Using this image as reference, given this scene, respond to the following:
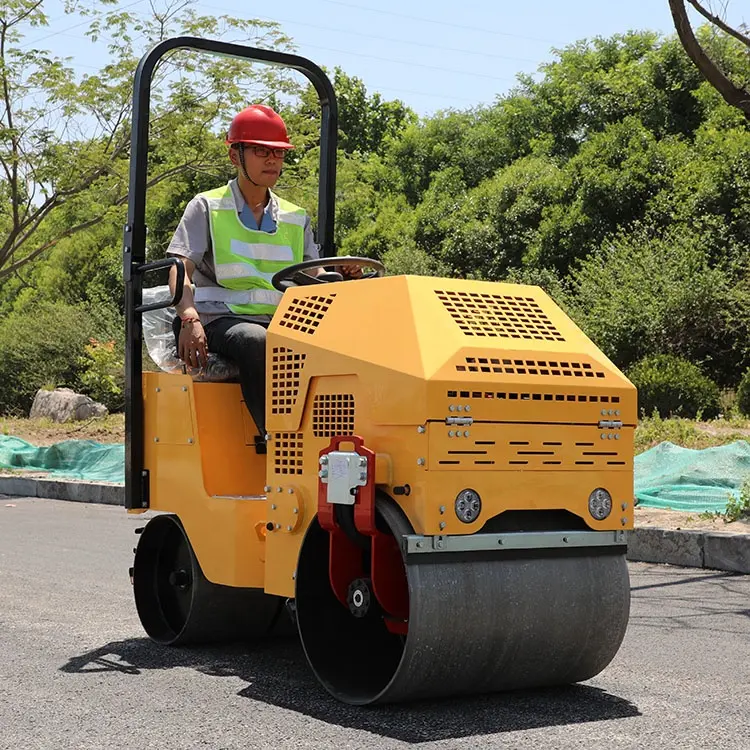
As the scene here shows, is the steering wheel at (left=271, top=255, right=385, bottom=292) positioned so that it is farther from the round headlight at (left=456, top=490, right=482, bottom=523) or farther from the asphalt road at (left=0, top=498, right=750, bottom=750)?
the asphalt road at (left=0, top=498, right=750, bottom=750)

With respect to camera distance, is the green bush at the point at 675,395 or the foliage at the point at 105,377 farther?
the foliage at the point at 105,377

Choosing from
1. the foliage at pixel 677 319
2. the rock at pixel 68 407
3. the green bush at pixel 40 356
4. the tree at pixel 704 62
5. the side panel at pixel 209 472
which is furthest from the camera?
the green bush at pixel 40 356

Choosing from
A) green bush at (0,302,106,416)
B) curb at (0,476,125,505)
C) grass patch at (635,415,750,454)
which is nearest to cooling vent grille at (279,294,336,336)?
curb at (0,476,125,505)

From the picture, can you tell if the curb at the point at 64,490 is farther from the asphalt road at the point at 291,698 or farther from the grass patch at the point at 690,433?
the asphalt road at the point at 291,698

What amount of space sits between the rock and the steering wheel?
20.7 metres

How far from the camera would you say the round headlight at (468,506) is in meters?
4.13

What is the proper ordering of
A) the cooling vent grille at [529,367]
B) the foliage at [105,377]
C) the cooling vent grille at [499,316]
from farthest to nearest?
the foliage at [105,377], the cooling vent grille at [499,316], the cooling vent grille at [529,367]

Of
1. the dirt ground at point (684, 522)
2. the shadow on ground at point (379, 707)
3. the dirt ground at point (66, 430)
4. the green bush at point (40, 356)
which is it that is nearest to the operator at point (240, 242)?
the shadow on ground at point (379, 707)

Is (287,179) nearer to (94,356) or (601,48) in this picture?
(94,356)

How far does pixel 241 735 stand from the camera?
4.03 metres

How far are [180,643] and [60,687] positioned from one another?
2.81ft

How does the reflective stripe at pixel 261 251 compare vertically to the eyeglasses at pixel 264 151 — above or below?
below

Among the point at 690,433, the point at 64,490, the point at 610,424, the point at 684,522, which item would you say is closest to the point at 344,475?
the point at 610,424

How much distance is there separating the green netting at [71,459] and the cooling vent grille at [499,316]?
483 inches
